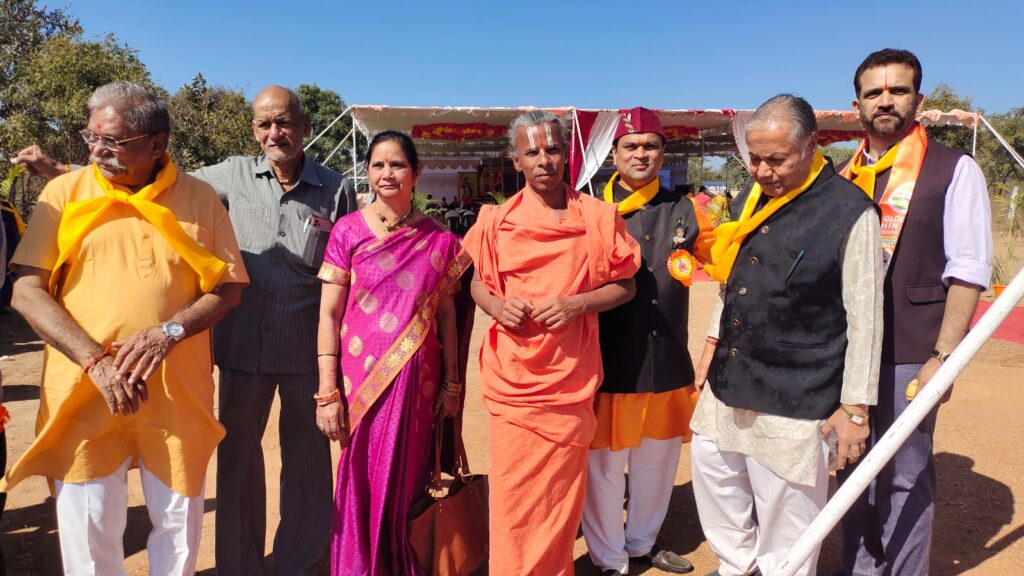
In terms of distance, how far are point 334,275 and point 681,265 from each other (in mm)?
1490

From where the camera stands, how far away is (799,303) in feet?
7.48

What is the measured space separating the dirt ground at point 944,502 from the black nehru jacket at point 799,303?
1365 millimetres

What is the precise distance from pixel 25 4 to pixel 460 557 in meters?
23.2

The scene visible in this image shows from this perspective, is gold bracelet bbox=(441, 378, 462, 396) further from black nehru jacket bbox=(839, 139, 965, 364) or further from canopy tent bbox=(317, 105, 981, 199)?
canopy tent bbox=(317, 105, 981, 199)

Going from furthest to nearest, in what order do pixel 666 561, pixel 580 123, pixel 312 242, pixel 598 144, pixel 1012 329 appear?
pixel 598 144 → pixel 580 123 → pixel 1012 329 → pixel 666 561 → pixel 312 242

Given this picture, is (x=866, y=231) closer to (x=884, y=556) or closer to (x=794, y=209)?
(x=794, y=209)

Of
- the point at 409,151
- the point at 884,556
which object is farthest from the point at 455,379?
the point at 884,556

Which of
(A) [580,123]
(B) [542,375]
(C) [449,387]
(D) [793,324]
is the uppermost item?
(A) [580,123]

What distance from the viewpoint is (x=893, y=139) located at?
2.65 metres

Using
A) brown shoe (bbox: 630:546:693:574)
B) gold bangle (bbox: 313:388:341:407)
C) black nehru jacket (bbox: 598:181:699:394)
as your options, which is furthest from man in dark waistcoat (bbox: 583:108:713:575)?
gold bangle (bbox: 313:388:341:407)

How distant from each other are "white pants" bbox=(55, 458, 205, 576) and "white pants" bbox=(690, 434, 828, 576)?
6.48 ft

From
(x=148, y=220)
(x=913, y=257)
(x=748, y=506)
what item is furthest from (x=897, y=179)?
(x=148, y=220)

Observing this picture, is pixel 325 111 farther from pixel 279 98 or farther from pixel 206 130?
pixel 279 98

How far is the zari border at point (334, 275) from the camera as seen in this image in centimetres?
267
